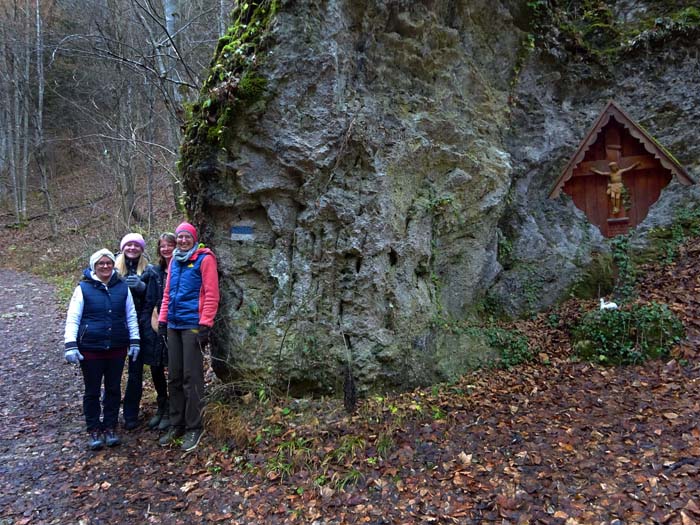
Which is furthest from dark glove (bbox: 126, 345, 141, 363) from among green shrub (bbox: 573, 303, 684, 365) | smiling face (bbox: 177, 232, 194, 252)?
green shrub (bbox: 573, 303, 684, 365)

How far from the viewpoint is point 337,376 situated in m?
5.28

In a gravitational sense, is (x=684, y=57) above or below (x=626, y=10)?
below

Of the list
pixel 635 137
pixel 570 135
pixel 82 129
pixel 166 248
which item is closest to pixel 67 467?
pixel 166 248

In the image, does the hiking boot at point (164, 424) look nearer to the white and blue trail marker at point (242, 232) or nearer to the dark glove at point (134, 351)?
the dark glove at point (134, 351)

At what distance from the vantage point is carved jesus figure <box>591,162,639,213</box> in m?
5.06

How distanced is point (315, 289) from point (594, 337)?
3.86 m

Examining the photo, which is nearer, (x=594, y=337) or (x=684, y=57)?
(x=594, y=337)

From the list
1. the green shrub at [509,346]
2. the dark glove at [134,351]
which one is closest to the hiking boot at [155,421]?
the dark glove at [134,351]

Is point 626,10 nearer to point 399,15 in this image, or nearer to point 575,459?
point 399,15

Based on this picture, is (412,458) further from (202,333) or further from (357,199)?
(357,199)

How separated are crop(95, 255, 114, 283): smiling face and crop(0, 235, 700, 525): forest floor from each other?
5.64 feet

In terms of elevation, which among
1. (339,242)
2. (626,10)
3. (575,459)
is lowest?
(575,459)

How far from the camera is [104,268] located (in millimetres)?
Answer: 4637

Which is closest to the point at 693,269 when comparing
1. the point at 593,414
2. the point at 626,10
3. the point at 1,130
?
the point at 593,414
